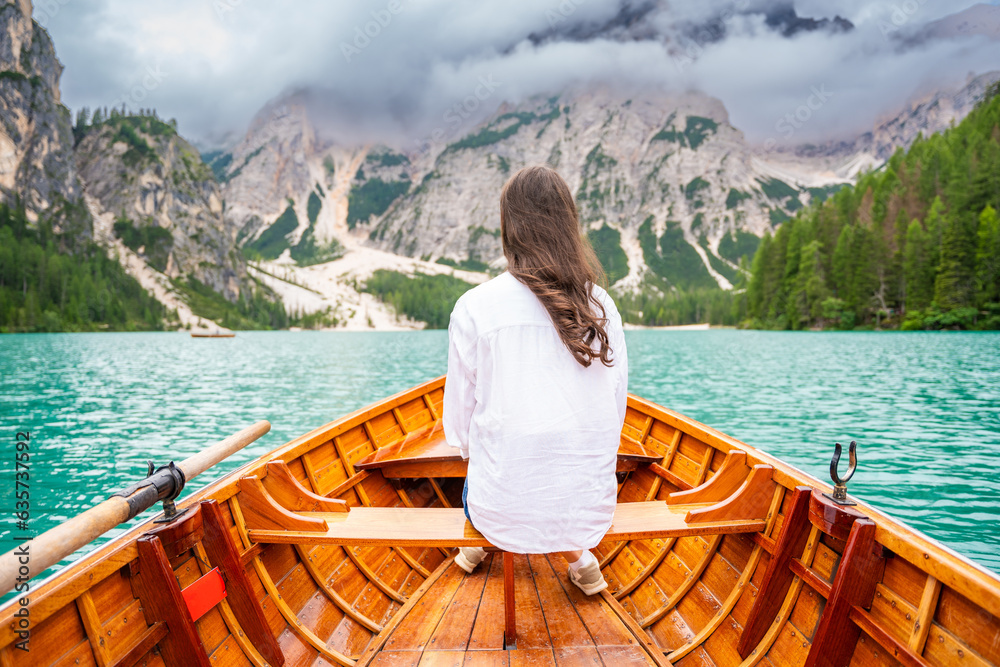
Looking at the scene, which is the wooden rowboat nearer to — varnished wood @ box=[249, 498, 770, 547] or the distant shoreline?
varnished wood @ box=[249, 498, 770, 547]

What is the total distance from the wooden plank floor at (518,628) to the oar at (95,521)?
72.1 inches

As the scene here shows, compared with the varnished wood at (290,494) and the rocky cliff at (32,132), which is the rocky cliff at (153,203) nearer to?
the rocky cliff at (32,132)

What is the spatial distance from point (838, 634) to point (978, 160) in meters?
99.4

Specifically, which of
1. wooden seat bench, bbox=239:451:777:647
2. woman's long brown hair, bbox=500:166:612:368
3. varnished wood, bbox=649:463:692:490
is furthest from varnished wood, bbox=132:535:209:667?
varnished wood, bbox=649:463:692:490

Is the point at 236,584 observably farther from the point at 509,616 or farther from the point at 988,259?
the point at 988,259

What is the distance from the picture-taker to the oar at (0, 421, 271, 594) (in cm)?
203

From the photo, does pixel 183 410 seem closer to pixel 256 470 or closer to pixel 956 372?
pixel 256 470

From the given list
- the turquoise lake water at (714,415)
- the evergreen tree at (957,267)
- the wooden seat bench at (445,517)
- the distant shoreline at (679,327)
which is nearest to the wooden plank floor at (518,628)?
the wooden seat bench at (445,517)

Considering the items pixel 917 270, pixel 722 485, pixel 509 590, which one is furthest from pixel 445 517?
pixel 917 270

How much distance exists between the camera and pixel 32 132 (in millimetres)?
153500

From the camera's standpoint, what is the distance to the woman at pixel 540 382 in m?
2.84

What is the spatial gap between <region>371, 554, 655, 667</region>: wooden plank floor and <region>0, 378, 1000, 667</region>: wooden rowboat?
2 centimetres

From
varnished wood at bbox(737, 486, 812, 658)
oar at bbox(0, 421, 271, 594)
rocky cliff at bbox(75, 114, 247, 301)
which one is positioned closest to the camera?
oar at bbox(0, 421, 271, 594)

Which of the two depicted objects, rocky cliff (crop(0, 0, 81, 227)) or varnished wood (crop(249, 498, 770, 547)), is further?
rocky cliff (crop(0, 0, 81, 227))
